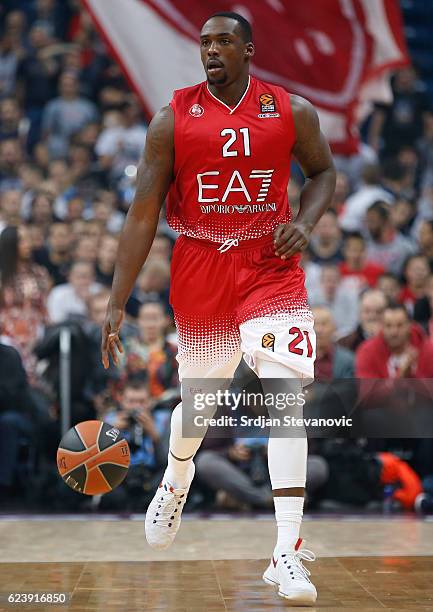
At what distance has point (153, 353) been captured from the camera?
8.66m

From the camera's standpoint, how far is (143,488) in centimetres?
815

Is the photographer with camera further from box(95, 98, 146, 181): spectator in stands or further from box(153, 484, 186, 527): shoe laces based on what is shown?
box(95, 98, 146, 181): spectator in stands

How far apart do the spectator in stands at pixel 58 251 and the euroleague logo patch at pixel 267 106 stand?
4.96 m

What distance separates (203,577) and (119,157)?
23.9 ft

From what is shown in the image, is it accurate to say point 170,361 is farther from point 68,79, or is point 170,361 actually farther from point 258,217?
point 68,79

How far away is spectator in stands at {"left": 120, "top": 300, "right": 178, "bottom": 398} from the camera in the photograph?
8484 mm

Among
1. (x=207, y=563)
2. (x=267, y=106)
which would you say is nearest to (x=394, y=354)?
(x=207, y=563)

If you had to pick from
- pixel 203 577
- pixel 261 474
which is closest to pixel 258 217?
pixel 203 577

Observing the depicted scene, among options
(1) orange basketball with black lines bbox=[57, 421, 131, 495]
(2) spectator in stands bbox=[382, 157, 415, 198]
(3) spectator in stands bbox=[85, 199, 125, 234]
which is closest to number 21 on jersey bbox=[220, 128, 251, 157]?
(1) orange basketball with black lines bbox=[57, 421, 131, 495]

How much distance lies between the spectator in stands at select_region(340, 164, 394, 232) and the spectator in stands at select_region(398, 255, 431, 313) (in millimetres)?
805

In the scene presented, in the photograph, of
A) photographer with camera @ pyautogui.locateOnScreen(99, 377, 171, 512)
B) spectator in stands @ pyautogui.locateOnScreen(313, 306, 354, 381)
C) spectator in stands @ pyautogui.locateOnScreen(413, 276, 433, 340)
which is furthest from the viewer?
spectator in stands @ pyautogui.locateOnScreen(413, 276, 433, 340)

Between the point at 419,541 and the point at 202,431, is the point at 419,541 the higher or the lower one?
the lower one

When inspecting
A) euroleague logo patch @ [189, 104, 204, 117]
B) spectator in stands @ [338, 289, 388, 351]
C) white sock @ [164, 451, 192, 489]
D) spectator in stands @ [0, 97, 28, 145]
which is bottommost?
white sock @ [164, 451, 192, 489]

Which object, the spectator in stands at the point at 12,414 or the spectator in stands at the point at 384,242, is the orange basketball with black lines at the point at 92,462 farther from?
the spectator in stands at the point at 384,242
